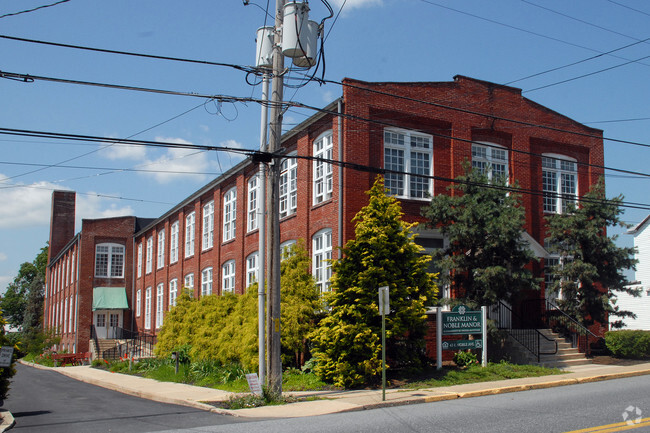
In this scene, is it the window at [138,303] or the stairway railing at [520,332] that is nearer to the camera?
the stairway railing at [520,332]

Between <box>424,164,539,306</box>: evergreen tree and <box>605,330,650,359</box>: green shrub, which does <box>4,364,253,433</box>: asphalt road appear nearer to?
<box>424,164,539,306</box>: evergreen tree

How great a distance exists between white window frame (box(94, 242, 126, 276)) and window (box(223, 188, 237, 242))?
22.7 metres

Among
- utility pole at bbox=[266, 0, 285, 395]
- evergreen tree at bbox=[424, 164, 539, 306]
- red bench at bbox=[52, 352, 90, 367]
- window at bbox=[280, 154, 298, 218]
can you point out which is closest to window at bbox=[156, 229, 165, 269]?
red bench at bbox=[52, 352, 90, 367]

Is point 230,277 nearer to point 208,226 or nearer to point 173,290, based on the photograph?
point 208,226

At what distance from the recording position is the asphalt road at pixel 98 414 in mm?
12867

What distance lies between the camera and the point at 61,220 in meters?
65.6

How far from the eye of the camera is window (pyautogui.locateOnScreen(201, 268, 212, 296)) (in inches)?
1416

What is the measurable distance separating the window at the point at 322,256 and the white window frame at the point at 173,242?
21.1m

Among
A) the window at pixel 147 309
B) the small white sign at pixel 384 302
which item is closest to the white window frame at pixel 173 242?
the window at pixel 147 309

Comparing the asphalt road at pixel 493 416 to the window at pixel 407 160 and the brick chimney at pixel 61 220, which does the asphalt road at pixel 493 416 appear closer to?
the window at pixel 407 160

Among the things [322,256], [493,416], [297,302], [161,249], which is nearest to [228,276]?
[322,256]

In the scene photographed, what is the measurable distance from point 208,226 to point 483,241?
67.4ft

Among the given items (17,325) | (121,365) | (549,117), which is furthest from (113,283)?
(17,325)

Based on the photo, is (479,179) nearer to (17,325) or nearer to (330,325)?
(330,325)
